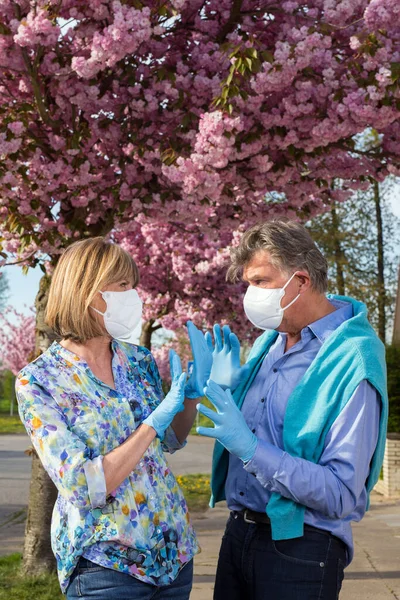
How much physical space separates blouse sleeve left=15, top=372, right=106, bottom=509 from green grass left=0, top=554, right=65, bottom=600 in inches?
149

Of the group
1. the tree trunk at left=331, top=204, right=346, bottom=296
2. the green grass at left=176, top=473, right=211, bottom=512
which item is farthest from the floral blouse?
the tree trunk at left=331, top=204, right=346, bottom=296

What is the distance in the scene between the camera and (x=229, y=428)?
2463mm

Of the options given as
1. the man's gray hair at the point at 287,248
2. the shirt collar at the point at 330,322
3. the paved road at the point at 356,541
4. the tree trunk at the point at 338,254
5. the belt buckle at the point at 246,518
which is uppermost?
the tree trunk at the point at 338,254

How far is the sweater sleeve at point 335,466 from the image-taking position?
240 centimetres

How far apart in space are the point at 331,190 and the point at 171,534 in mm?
6661

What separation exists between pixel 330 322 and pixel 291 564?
0.81 m

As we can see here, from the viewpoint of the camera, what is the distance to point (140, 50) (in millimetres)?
6754

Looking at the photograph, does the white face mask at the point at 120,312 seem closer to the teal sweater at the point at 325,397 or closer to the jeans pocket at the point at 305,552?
the teal sweater at the point at 325,397

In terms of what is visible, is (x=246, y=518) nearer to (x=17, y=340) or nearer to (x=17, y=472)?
(x=17, y=472)

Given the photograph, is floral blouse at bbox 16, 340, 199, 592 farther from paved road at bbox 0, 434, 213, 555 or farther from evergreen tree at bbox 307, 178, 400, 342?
evergreen tree at bbox 307, 178, 400, 342

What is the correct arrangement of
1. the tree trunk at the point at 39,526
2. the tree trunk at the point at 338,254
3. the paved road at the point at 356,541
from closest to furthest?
the paved road at the point at 356,541 < the tree trunk at the point at 39,526 < the tree trunk at the point at 338,254

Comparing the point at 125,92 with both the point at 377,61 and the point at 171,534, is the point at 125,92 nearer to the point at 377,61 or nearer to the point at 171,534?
the point at 377,61

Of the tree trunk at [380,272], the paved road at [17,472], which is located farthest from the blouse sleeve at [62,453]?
the tree trunk at [380,272]

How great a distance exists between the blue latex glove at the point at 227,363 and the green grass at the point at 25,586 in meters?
3.68
